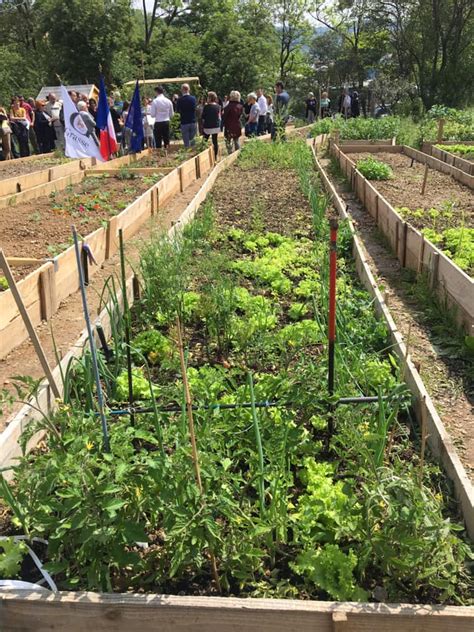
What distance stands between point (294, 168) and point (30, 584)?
1029 cm

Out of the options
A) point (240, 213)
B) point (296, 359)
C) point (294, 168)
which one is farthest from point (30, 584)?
point (294, 168)

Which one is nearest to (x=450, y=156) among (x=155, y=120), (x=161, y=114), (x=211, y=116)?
(x=211, y=116)

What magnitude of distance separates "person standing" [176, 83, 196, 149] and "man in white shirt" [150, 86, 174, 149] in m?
0.28

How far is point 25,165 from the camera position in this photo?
12438mm

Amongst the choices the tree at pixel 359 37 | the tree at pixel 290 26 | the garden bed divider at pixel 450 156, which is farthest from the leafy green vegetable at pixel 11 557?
the tree at pixel 290 26

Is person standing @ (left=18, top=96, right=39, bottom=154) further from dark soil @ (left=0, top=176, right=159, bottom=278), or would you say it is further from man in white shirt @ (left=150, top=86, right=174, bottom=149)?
dark soil @ (left=0, top=176, right=159, bottom=278)

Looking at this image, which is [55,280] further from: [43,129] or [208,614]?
[43,129]

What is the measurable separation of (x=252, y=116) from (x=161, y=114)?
3.56 m

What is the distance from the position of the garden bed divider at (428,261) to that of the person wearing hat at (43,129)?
9408mm

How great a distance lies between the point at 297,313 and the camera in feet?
13.9

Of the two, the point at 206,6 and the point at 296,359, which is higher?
the point at 206,6

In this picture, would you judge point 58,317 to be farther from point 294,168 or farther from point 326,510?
point 294,168

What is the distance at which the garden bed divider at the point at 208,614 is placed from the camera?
1.87 meters

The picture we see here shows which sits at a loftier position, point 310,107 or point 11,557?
point 310,107
